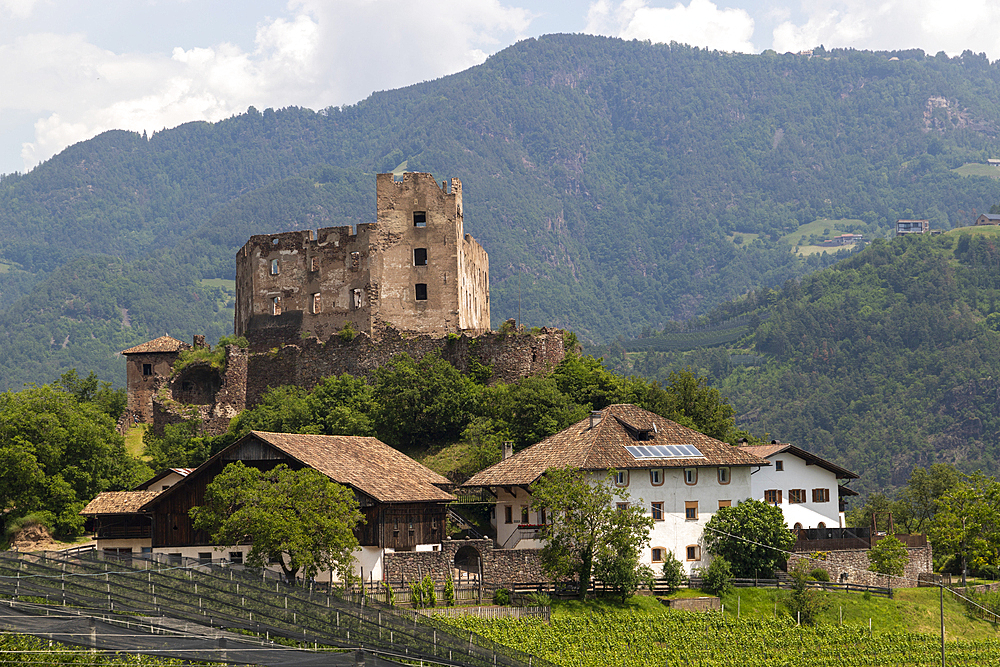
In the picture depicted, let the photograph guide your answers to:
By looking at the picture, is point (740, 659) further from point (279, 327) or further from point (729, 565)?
point (279, 327)

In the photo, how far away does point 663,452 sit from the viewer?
244ft

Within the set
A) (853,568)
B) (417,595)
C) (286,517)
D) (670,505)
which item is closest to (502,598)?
(417,595)

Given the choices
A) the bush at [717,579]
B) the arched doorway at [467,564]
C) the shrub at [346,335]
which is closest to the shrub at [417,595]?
the arched doorway at [467,564]

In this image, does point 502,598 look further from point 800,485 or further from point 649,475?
point 800,485

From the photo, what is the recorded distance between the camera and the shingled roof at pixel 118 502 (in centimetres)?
7406

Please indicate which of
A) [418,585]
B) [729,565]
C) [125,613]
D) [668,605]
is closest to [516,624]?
[418,585]

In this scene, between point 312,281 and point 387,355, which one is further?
point 312,281

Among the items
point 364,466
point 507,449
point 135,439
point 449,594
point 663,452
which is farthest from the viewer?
point 135,439

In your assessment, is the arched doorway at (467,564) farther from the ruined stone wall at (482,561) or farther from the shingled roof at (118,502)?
the shingled roof at (118,502)

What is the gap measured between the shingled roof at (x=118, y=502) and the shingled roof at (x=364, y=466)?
10.5 meters

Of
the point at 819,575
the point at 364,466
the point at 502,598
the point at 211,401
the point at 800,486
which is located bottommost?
the point at 502,598

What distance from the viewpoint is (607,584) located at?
6588cm

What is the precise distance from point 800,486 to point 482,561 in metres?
26.6

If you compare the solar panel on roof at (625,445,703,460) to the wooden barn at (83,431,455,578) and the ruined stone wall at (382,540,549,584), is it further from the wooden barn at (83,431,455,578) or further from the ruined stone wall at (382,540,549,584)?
the wooden barn at (83,431,455,578)
